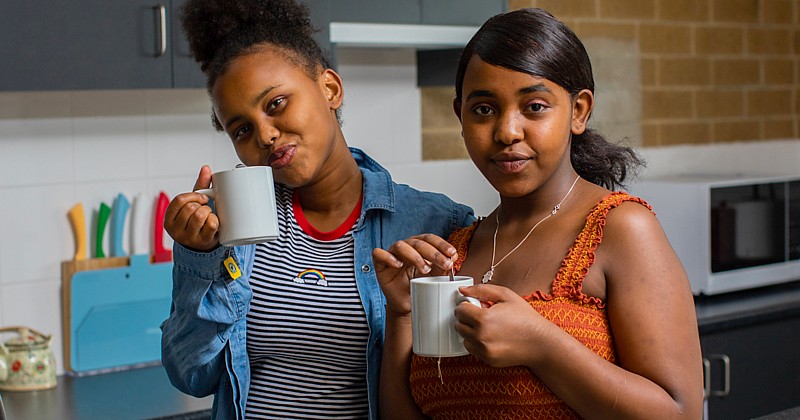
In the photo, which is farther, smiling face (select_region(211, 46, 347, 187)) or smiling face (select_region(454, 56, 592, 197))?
smiling face (select_region(211, 46, 347, 187))

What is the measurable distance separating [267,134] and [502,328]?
0.47 m

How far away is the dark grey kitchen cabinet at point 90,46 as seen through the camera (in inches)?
86.1

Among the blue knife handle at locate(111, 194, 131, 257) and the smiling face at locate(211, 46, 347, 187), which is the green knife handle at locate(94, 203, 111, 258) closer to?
the blue knife handle at locate(111, 194, 131, 257)

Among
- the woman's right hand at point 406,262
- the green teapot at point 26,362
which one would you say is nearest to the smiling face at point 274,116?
the woman's right hand at point 406,262

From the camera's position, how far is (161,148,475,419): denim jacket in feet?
4.75

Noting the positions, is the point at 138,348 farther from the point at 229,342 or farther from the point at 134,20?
the point at 229,342

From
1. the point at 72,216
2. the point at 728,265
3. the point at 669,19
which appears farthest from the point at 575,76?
the point at 669,19

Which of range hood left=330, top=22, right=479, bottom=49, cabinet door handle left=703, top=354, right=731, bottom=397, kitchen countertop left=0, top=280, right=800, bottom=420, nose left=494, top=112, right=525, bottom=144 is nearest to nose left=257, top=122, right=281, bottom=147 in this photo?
nose left=494, top=112, right=525, bottom=144

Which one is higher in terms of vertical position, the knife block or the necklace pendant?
the necklace pendant

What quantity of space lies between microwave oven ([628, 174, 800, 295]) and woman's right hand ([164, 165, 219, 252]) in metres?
2.13

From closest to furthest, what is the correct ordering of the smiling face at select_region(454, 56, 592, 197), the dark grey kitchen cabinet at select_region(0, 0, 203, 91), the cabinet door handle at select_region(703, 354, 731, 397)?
the smiling face at select_region(454, 56, 592, 197), the dark grey kitchen cabinet at select_region(0, 0, 203, 91), the cabinet door handle at select_region(703, 354, 731, 397)

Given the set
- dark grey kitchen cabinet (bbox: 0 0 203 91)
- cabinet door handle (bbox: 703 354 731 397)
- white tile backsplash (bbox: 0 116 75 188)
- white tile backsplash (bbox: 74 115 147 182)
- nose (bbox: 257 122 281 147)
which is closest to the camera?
nose (bbox: 257 122 281 147)

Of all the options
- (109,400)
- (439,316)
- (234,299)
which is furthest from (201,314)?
(109,400)

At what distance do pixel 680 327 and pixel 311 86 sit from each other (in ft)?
2.12
